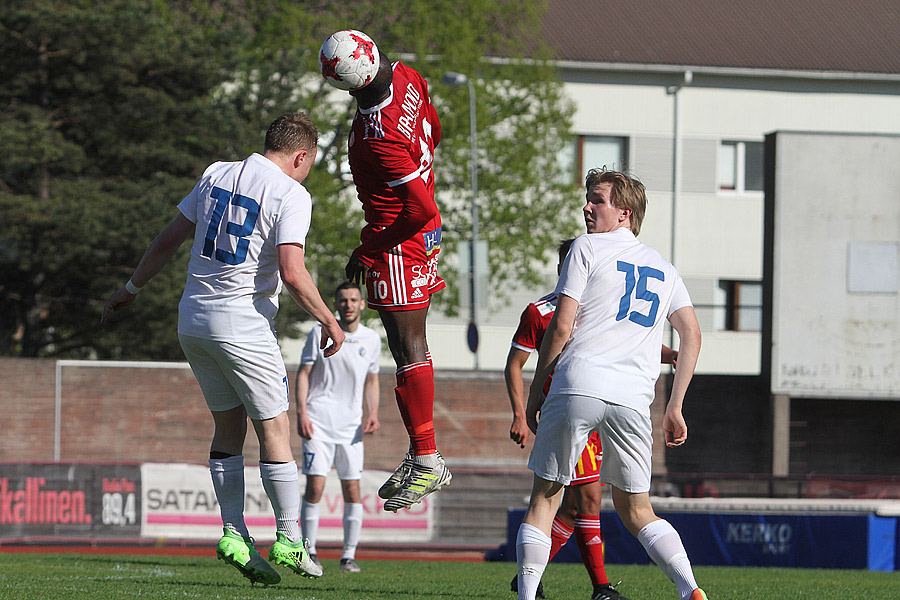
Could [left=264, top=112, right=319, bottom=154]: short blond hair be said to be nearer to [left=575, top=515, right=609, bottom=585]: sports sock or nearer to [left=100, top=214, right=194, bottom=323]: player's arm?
[left=100, top=214, right=194, bottom=323]: player's arm

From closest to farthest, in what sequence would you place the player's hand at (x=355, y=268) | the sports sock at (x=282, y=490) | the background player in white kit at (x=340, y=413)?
the player's hand at (x=355, y=268) < the sports sock at (x=282, y=490) < the background player in white kit at (x=340, y=413)

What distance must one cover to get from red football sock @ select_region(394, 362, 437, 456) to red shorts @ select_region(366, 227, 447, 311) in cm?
35

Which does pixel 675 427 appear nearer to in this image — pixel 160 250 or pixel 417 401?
pixel 417 401

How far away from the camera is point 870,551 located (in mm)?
14406

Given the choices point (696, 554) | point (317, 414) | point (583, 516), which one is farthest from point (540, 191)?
point (583, 516)

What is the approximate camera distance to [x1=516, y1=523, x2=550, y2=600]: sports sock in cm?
605

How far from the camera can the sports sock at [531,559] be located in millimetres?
6051

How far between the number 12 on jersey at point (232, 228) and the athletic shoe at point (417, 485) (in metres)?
1.40

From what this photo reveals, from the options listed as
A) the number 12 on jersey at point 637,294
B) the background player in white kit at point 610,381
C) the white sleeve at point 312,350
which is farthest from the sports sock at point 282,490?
the white sleeve at point 312,350

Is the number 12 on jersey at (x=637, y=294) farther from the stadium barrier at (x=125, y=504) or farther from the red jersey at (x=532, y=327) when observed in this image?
the stadium barrier at (x=125, y=504)

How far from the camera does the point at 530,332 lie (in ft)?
27.3

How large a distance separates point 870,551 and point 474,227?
17.4m

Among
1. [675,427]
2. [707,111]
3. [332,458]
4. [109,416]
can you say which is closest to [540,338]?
[675,427]

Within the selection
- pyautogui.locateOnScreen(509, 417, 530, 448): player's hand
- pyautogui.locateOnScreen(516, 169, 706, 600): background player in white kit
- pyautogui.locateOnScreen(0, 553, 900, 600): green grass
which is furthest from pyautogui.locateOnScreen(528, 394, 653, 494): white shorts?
pyautogui.locateOnScreen(0, 553, 900, 600): green grass
